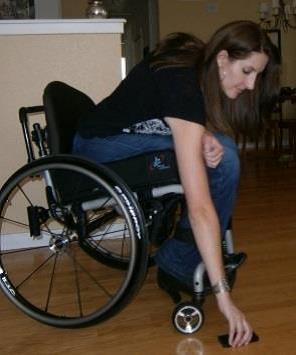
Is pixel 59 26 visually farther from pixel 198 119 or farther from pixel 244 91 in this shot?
pixel 198 119

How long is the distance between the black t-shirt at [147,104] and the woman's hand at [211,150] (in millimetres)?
98

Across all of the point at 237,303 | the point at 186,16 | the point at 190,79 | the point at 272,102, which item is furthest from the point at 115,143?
the point at 186,16

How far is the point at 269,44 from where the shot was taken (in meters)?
0.95

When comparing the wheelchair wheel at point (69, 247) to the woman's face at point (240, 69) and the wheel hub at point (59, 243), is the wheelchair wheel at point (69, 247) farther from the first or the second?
the woman's face at point (240, 69)

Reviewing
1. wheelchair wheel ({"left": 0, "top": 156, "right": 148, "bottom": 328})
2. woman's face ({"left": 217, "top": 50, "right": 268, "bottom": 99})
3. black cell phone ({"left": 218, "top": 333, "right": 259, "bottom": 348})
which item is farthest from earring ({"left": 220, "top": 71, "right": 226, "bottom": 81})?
black cell phone ({"left": 218, "top": 333, "right": 259, "bottom": 348})

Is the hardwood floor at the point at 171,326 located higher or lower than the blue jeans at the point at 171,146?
lower

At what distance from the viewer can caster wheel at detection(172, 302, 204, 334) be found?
101 centimetres

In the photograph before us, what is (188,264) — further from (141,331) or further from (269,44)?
(269,44)

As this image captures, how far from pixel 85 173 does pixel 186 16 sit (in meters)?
4.20

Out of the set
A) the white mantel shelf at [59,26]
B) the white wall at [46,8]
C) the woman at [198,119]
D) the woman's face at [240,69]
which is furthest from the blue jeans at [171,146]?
the white wall at [46,8]

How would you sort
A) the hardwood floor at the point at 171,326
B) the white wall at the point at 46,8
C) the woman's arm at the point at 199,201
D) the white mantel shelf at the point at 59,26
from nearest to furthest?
the woman's arm at the point at 199,201
the hardwood floor at the point at 171,326
the white mantel shelf at the point at 59,26
the white wall at the point at 46,8

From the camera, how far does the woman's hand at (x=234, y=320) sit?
2.88ft

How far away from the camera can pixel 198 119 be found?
2.87ft

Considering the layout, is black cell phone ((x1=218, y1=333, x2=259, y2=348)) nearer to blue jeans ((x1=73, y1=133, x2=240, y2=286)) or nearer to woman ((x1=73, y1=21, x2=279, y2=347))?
woman ((x1=73, y1=21, x2=279, y2=347))
